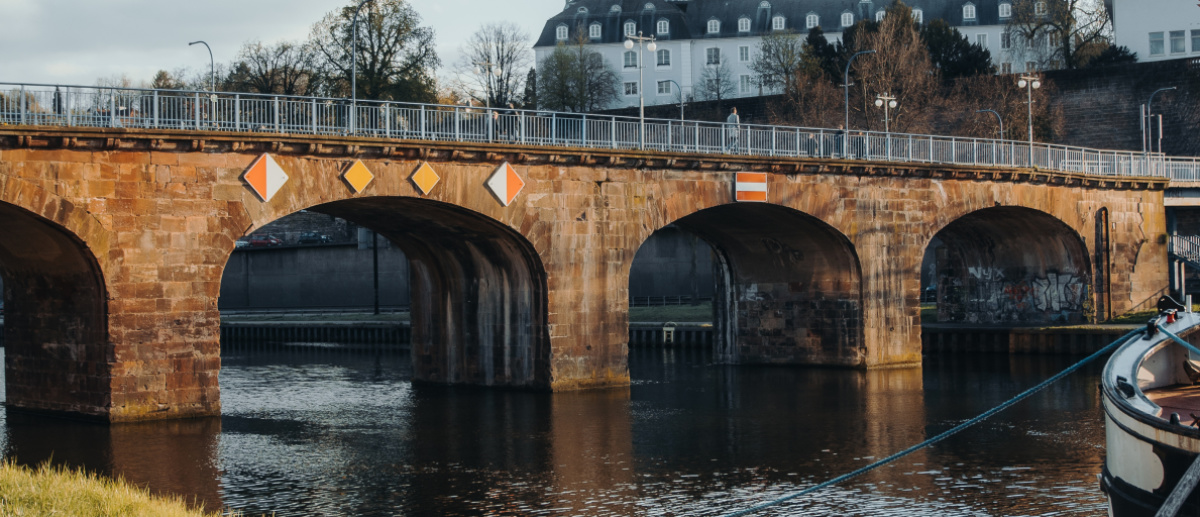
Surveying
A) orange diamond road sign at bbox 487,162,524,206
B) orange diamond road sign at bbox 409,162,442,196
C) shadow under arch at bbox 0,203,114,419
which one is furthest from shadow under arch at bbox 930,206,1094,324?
shadow under arch at bbox 0,203,114,419

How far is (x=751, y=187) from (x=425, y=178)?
382 inches

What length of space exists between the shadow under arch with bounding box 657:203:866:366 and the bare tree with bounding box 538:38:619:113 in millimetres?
47717

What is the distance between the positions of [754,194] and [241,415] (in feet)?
47.1

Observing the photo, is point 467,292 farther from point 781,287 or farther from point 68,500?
point 68,500

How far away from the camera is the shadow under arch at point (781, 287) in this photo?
3869cm

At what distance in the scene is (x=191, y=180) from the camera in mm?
26750

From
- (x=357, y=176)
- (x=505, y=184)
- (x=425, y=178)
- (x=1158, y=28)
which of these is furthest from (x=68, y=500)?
(x=1158, y=28)

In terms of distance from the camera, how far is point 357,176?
94.0 ft

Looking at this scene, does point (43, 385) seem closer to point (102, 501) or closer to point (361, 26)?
point (102, 501)

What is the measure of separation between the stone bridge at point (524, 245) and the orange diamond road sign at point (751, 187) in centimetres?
8

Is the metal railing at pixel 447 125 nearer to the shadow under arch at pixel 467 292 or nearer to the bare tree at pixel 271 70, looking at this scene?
the shadow under arch at pixel 467 292

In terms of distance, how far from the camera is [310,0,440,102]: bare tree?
69.1 m

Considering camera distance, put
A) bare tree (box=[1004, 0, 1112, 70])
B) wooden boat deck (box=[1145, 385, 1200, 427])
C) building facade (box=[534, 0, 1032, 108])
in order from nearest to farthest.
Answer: wooden boat deck (box=[1145, 385, 1200, 427]) < bare tree (box=[1004, 0, 1112, 70]) < building facade (box=[534, 0, 1032, 108])

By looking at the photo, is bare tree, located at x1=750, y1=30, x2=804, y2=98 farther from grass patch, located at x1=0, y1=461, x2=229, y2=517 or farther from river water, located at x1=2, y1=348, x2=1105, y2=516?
grass patch, located at x1=0, y1=461, x2=229, y2=517
